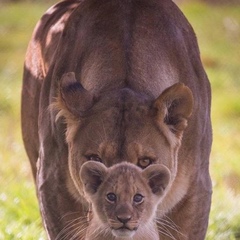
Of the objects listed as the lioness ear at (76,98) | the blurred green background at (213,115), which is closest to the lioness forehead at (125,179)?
the lioness ear at (76,98)

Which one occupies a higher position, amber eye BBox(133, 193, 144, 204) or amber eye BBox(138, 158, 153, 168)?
amber eye BBox(138, 158, 153, 168)

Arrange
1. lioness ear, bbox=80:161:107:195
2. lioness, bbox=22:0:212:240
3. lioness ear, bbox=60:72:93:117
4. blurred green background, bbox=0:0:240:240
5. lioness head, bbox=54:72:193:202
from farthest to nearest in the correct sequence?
1. blurred green background, bbox=0:0:240:240
2. lioness ear, bbox=60:72:93:117
3. lioness, bbox=22:0:212:240
4. lioness head, bbox=54:72:193:202
5. lioness ear, bbox=80:161:107:195

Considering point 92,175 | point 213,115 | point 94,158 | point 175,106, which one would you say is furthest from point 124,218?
point 213,115

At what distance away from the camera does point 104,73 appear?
511 cm

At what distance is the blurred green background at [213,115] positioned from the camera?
6.88m

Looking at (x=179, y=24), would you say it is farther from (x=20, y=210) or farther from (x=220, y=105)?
(x=220, y=105)

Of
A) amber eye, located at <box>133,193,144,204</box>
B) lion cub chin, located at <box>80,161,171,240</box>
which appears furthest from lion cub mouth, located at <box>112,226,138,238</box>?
amber eye, located at <box>133,193,144,204</box>

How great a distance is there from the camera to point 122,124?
15.2ft

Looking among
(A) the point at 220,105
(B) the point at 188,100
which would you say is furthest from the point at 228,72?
(B) the point at 188,100

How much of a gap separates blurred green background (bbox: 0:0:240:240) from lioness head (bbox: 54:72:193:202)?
1650mm

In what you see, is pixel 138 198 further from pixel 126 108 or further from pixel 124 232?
pixel 126 108

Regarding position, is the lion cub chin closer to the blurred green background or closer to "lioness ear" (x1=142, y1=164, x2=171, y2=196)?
"lioness ear" (x1=142, y1=164, x2=171, y2=196)

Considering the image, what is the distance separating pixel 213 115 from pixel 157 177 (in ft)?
22.9

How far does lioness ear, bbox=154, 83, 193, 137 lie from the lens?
15.6 ft
